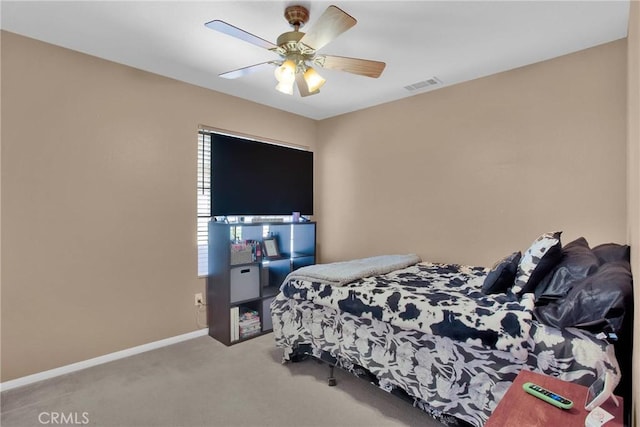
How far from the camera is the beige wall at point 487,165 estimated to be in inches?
97.9

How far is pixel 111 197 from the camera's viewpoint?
278 cm

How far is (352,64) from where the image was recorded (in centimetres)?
221

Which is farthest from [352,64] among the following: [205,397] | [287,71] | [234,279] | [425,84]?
[205,397]

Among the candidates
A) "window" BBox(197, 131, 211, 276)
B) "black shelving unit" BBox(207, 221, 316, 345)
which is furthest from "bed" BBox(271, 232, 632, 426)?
"window" BBox(197, 131, 211, 276)

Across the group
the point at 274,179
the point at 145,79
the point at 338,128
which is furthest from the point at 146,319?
the point at 338,128

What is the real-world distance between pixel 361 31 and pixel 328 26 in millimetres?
628

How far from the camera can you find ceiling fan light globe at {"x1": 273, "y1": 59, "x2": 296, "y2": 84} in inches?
84.3

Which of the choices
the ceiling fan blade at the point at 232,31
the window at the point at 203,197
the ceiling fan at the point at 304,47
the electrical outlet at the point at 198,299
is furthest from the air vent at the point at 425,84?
the electrical outlet at the point at 198,299

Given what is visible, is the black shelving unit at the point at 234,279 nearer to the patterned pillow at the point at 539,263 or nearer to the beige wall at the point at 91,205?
the beige wall at the point at 91,205

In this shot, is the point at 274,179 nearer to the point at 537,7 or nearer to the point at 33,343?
the point at 33,343

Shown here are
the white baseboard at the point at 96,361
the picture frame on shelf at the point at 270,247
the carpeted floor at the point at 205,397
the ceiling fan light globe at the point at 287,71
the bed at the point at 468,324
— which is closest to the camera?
the bed at the point at 468,324

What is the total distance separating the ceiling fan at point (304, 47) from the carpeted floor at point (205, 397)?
2.11 metres

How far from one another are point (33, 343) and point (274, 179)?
98.9 inches

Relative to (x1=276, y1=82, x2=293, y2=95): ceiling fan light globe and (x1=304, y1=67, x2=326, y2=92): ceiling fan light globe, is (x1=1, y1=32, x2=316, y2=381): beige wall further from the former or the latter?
(x1=304, y1=67, x2=326, y2=92): ceiling fan light globe
